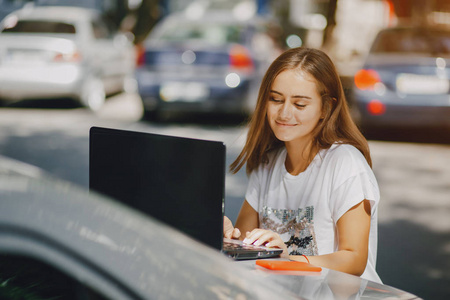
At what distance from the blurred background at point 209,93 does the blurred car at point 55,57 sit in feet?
0.06

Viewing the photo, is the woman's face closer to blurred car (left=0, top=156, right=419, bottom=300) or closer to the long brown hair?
the long brown hair

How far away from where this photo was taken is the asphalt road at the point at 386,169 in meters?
4.71

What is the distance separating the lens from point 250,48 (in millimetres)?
10055

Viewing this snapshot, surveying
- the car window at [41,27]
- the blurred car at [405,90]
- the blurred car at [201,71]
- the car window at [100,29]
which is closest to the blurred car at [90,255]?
the blurred car at [405,90]

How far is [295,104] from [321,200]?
0.37 metres

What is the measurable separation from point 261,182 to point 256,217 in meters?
0.14

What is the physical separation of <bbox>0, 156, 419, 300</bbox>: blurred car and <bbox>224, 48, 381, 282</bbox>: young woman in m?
0.88

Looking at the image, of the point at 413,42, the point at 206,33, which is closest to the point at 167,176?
the point at 413,42

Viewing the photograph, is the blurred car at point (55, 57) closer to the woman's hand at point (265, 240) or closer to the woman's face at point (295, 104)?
the woman's face at point (295, 104)

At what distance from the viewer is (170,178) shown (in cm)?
200

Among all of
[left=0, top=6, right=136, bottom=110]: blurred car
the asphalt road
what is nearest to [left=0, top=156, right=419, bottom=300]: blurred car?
the asphalt road

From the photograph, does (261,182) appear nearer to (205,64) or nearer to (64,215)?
(64,215)

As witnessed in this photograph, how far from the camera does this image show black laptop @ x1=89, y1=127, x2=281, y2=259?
1.90m

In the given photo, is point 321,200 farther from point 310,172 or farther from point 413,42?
point 413,42
